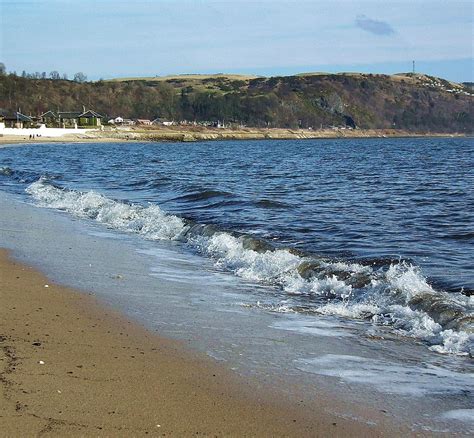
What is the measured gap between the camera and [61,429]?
4.34 m

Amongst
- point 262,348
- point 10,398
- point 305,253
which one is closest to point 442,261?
point 305,253

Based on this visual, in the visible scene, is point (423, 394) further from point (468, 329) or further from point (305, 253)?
point (305, 253)

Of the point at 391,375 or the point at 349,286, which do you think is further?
the point at 349,286

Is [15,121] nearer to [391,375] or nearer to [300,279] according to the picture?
[300,279]

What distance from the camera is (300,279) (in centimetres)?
1041

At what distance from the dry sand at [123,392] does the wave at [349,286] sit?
2446 millimetres

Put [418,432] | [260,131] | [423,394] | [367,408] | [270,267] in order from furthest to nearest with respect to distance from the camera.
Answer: [260,131] → [270,267] → [423,394] → [367,408] → [418,432]

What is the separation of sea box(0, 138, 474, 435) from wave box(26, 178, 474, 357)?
1.1 inches

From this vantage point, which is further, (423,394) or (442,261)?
(442,261)

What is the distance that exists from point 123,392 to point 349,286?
5.28 metres

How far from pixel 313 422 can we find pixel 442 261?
294 inches

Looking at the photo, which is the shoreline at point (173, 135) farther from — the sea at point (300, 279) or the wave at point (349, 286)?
the wave at point (349, 286)

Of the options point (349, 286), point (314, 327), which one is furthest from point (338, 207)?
point (314, 327)

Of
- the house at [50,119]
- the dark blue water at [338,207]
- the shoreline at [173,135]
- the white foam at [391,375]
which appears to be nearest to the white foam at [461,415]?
the white foam at [391,375]
